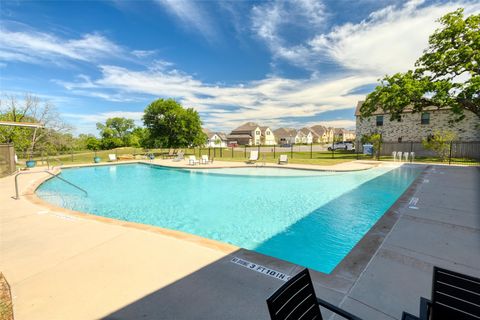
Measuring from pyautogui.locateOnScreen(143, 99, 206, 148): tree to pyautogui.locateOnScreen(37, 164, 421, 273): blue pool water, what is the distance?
14417mm

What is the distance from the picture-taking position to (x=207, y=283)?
2.59m

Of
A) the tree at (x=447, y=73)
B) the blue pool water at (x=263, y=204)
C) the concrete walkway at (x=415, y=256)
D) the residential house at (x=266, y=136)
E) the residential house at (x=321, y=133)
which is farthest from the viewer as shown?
the residential house at (x=321, y=133)

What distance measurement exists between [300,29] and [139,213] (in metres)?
15.3

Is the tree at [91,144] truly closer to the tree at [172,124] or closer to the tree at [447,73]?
the tree at [172,124]

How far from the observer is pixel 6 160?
11766 mm

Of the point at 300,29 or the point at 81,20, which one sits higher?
the point at 300,29

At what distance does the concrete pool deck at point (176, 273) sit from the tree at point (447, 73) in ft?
52.1

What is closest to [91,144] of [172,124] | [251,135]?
[172,124]

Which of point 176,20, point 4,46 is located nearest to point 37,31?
point 4,46

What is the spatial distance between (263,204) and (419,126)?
25795 millimetres

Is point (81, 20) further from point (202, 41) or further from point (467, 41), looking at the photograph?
point (467, 41)

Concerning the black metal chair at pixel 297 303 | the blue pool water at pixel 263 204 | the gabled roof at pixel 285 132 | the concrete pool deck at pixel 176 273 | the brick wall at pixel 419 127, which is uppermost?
the gabled roof at pixel 285 132

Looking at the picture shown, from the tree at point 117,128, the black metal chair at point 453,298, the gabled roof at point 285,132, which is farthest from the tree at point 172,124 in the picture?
the gabled roof at point 285,132

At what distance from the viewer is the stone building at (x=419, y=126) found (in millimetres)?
21409
